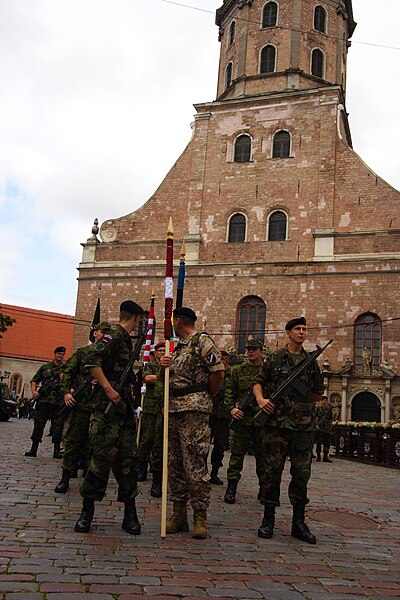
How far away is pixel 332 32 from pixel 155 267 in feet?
49.5

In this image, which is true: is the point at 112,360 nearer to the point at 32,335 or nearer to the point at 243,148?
the point at 243,148

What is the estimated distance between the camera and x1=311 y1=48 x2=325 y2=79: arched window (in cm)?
2938

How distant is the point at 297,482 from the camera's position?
5.32 m

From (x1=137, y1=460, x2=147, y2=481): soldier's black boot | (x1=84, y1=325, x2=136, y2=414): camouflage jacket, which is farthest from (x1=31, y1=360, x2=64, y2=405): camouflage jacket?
(x1=84, y1=325, x2=136, y2=414): camouflage jacket

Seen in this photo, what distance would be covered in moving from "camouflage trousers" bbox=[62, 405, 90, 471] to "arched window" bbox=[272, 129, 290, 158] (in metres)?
22.3

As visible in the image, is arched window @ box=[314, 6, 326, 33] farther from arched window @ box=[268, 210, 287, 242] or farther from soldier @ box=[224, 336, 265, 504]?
soldier @ box=[224, 336, 265, 504]

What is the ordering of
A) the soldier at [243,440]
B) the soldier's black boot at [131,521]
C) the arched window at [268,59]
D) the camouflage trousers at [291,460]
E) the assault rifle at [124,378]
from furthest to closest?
the arched window at [268,59], the soldier at [243,440], the camouflage trousers at [291,460], the assault rifle at [124,378], the soldier's black boot at [131,521]

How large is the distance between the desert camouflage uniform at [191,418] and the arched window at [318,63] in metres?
27.3

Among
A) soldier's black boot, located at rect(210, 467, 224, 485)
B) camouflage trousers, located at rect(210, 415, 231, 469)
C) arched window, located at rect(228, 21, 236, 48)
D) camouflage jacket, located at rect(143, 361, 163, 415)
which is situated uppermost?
arched window, located at rect(228, 21, 236, 48)

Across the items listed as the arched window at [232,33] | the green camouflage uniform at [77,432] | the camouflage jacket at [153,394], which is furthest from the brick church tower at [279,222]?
the green camouflage uniform at [77,432]

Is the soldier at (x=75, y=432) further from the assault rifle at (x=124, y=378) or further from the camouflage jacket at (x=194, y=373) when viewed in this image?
the camouflage jacket at (x=194, y=373)

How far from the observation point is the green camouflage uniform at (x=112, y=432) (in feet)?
16.3

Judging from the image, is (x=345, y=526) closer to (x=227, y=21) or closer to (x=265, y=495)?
(x=265, y=495)

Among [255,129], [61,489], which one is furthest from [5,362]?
[61,489]
